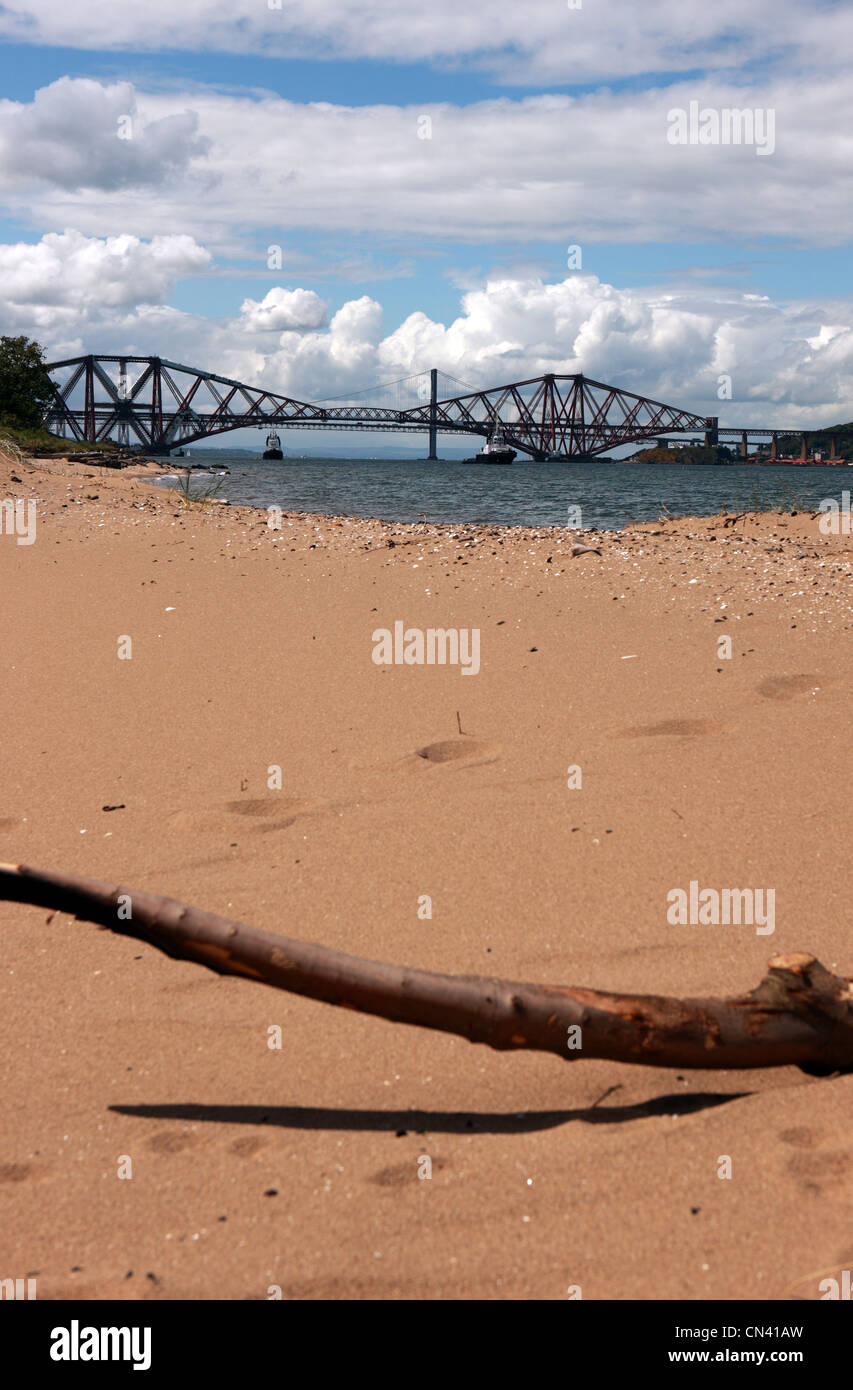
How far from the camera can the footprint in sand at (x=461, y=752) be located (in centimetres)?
496

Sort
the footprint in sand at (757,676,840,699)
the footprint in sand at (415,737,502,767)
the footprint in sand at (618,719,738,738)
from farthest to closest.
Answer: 1. the footprint in sand at (757,676,840,699)
2. the footprint in sand at (618,719,738,738)
3. the footprint in sand at (415,737,502,767)

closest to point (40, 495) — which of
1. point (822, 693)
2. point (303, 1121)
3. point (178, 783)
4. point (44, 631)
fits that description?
point (44, 631)

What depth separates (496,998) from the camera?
2.40 metres

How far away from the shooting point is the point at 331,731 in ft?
17.6

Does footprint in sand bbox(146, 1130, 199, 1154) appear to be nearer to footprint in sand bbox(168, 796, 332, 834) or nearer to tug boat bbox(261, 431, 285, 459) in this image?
footprint in sand bbox(168, 796, 332, 834)

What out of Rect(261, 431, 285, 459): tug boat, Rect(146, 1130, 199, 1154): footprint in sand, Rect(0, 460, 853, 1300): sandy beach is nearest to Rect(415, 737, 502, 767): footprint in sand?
Rect(0, 460, 853, 1300): sandy beach

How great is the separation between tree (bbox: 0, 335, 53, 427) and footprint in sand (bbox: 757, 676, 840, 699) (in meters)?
54.0

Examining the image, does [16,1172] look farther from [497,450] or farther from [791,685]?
[497,450]

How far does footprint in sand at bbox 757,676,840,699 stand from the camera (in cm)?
556

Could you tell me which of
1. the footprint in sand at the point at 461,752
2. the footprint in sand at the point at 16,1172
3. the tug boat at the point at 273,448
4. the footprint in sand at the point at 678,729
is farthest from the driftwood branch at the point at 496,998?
the tug boat at the point at 273,448

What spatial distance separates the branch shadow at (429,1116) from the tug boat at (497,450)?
5292 inches

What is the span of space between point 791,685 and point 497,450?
432 feet

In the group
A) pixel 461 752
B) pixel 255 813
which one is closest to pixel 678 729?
pixel 461 752
